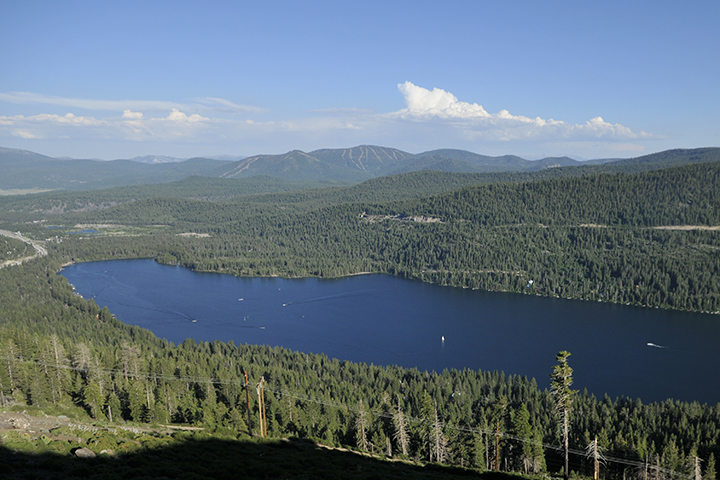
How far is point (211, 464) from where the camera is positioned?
33344 millimetres

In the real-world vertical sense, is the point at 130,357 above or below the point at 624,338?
above

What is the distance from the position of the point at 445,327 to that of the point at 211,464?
328 ft

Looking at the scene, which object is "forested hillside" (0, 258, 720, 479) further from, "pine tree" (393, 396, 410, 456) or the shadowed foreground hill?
the shadowed foreground hill

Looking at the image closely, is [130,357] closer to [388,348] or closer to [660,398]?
[388,348]

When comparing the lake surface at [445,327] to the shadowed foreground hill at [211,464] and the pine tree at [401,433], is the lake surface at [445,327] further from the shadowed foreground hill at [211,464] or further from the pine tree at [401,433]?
the shadowed foreground hill at [211,464]

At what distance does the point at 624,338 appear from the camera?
381 ft

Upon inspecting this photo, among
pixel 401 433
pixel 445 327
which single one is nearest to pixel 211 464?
pixel 401 433

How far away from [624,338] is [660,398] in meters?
32.5

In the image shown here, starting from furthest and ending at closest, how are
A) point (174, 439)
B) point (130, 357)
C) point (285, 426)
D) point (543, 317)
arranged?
point (543, 317) < point (130, 357) < point (285, 426) < point (174, 439)

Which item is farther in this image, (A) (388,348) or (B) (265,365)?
(A) (388,348)

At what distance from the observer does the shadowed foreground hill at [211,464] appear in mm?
27953

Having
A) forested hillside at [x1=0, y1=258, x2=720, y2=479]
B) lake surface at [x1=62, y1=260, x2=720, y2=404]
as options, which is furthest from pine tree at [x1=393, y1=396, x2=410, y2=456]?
lake surface at [x1=62, y1=260, x2=720, y2=404]

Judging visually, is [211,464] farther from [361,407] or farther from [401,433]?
[401,433]

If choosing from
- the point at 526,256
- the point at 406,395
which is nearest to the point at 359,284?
the point at 526,256
